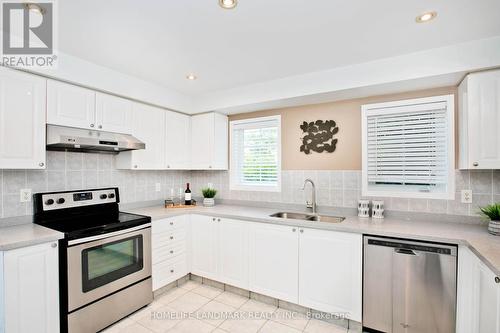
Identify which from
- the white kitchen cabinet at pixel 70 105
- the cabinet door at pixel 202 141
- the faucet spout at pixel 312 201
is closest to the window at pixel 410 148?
the faucet spout at pixel 312 201

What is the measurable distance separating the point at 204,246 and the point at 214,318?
0.80 meters

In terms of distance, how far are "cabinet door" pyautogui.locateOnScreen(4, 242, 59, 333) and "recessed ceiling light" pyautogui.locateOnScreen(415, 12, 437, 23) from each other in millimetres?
3028

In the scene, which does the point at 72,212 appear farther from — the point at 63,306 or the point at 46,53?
the point at 46,53

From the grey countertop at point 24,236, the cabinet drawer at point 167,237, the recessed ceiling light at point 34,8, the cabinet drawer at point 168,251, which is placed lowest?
the cabinet drawer at point 168,251

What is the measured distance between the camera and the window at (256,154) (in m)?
3.20

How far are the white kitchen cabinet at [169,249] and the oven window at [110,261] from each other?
22 cm

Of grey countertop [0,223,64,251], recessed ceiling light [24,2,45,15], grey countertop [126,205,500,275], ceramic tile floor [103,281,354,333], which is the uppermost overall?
recessed ceiling light [24,2,45,15]

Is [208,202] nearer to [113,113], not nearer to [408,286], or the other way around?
[113,113]

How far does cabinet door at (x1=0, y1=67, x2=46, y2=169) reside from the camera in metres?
1.83

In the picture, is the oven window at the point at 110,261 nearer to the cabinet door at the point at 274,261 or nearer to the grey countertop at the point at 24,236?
the grey countertop at the point at 24,236

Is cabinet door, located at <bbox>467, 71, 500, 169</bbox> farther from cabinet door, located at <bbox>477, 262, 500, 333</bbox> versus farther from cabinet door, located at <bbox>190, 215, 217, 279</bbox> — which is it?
cabinet door, located at <bbox>190, 215, 217, 279</bbox>

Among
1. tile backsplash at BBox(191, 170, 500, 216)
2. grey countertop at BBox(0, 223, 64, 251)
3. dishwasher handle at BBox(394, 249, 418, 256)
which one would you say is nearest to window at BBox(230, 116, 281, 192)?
tile backsplash at BBox(191, 170, 500, 216)

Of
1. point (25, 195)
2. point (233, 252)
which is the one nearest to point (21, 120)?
point (25, 195)

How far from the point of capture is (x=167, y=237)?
2715 mm
